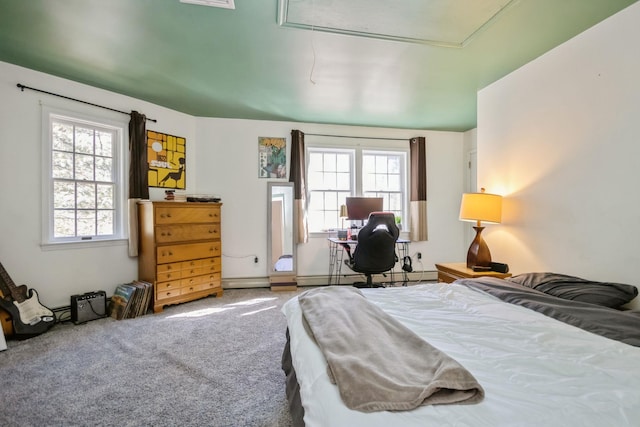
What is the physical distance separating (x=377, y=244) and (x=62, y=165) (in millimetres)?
3610

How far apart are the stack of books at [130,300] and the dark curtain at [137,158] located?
1081mm

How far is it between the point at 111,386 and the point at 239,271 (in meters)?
2.42

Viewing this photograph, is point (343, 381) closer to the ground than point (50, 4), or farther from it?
closer to the ground

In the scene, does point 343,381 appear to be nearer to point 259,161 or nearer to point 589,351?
point 589,351

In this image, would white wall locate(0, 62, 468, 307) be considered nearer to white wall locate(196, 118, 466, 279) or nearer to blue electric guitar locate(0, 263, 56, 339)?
white wall locate(196, 118, 466, 279)

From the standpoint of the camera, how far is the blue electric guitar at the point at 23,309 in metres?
2.48

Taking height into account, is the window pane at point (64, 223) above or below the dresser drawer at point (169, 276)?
above

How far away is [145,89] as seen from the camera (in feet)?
10.6

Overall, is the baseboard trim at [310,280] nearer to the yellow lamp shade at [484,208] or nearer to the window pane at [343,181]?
the window pane at [343,181]

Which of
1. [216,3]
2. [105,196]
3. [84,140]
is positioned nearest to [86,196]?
[105,196]

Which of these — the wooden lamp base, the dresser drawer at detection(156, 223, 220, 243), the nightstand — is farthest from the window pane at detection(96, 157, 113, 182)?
the wooden lamp base

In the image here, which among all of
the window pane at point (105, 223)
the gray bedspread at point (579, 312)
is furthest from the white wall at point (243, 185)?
the gray bedspread at point (579, 312)

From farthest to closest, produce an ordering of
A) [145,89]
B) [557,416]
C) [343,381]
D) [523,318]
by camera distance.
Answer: [145,89], [523,318], [343,381], [557,416]

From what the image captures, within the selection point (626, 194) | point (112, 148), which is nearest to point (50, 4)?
point (112, 148)
